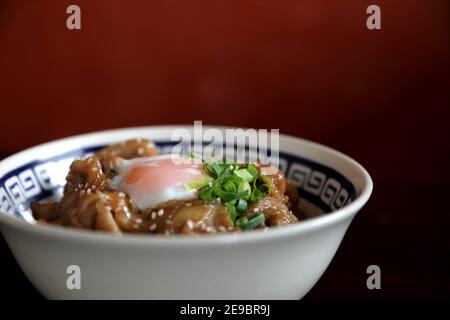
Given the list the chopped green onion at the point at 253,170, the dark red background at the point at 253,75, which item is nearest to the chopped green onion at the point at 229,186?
the chopped green onion at the point at 253,170

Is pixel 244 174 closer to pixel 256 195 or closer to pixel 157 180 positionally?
pixel 256 195

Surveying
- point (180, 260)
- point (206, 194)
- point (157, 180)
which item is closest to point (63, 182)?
point (157, 180)

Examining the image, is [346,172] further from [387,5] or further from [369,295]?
[387,5]

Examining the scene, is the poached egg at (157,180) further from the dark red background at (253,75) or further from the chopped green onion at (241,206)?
the dark red background at (253,75)

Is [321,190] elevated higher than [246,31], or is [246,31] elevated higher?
[246,31]

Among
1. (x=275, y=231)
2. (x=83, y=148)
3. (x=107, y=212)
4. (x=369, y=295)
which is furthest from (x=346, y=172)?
(x=83, y=148)
